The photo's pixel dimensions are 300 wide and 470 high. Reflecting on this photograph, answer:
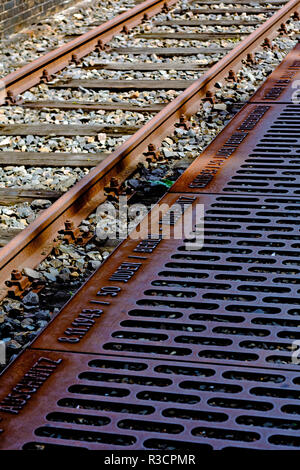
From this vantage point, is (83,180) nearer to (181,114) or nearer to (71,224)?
(71,224)

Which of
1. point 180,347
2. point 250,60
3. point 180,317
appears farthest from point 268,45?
point 180,347

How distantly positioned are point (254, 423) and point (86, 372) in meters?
0.62

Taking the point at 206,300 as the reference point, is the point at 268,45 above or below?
above

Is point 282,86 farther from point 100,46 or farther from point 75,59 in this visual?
point 100,46

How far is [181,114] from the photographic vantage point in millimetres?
6148

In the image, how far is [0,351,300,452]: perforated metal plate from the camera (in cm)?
257

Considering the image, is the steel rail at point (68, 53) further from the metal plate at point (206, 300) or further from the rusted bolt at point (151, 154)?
the metal plate at point (206, 300)

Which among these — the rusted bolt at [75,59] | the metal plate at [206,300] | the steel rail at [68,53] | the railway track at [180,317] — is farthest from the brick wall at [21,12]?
the metal plate at [206,300]

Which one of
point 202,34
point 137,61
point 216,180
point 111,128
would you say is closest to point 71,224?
point 216,180

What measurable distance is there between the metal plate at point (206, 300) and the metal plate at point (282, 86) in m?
2.06

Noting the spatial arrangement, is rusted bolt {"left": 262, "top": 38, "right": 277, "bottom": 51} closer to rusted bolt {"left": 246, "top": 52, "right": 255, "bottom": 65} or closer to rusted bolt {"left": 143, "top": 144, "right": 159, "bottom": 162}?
rusted bolt {"left": 246, "top": 52, "right": 255, "bottom": 65}

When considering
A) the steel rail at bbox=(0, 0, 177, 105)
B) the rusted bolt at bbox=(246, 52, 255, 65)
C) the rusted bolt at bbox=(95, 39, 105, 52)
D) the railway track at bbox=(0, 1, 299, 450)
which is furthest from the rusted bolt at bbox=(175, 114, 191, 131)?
the rusted bolt at bbox=(95, 39, 105, 52)

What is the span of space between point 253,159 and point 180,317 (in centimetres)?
182

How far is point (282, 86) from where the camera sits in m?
6.32
